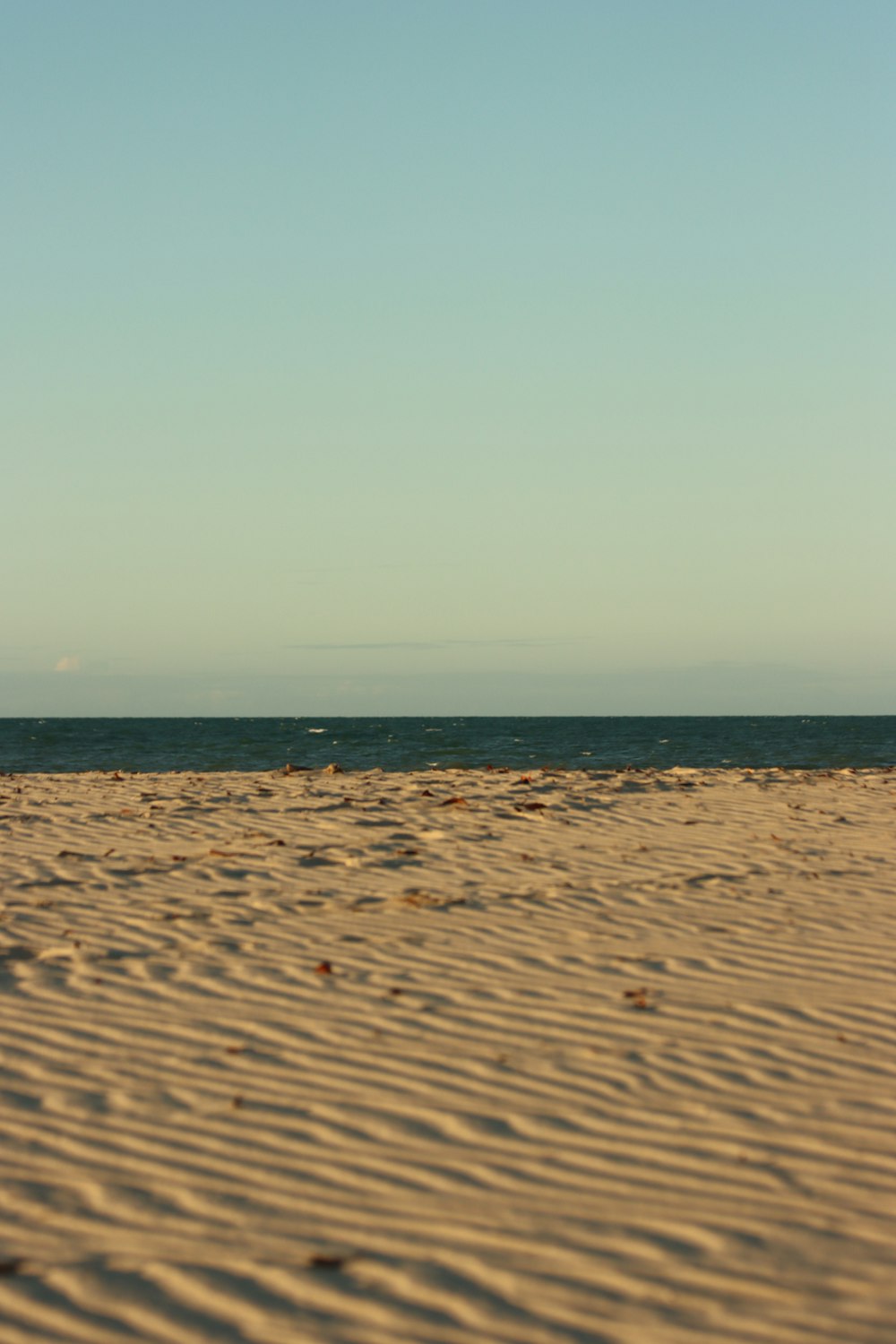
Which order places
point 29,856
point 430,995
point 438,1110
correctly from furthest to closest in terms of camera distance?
point 29,856 → point 430,995 → point 438,1110

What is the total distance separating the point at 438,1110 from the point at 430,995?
1436 millimetres

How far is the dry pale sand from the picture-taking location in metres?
3.33

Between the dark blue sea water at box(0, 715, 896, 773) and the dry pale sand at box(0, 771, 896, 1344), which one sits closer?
the dry pale sand at box(0, 771, 896, 1344)

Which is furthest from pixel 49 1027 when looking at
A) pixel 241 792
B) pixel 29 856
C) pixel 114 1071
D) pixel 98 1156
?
pixel 241 792

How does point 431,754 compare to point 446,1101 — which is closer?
point 446,1101

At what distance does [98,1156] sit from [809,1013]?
11.9 ft

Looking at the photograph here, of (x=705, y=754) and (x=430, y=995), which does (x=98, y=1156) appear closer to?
(x=430, y=995)

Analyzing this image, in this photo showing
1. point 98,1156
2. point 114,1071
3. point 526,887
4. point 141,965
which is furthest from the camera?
point 526,887

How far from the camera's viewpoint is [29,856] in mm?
10039

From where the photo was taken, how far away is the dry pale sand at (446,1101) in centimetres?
333

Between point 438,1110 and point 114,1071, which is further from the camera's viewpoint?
point 114,1071

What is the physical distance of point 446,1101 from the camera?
4.66 m

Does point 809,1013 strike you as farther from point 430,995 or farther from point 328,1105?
point 328,1105

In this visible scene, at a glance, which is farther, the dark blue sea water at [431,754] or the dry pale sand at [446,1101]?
the dark blue sea water at [431,754]
